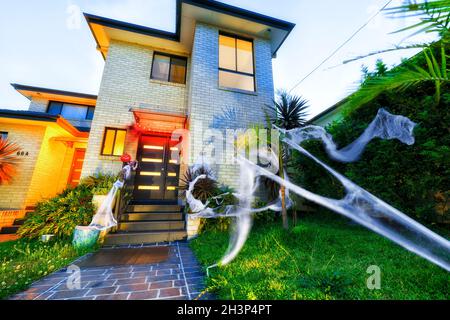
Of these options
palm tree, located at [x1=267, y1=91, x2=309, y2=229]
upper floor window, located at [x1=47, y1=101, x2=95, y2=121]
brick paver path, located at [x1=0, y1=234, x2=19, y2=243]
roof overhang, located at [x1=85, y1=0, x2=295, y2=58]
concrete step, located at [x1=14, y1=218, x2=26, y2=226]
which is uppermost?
roof overhang, located at [x1=85, y1=0, x2=295, y2=58]

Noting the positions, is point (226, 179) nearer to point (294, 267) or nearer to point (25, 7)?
point (294, 267)

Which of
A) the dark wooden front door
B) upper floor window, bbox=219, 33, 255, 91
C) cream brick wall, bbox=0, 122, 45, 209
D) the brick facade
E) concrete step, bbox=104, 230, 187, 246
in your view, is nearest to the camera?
concrete step, bbox=104, 230, 187, 246

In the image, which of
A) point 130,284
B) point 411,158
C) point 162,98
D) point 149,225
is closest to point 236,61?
point 162,98

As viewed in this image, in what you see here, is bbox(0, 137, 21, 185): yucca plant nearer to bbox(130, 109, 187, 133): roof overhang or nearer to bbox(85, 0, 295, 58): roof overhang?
bbox(130, 109, 187, 133): roof overhang

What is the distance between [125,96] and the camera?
7094 mm

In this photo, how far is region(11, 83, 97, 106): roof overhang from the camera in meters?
10.2

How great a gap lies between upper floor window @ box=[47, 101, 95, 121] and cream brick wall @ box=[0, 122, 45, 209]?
3194 mm

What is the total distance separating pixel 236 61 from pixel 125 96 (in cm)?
469

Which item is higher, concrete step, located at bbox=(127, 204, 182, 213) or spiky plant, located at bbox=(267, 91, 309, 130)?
spiky plant, located at bbox=(267, 91, 309, 130)

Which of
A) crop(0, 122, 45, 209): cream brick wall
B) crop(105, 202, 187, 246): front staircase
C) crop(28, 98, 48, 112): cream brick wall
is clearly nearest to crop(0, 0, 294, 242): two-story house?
crop(0, 122, 45, 209): cream brick wall

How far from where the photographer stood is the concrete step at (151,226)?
4.90 meters

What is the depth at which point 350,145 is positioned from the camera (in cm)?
527

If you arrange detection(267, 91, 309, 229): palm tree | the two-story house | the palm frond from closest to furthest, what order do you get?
1. the palm frond
2. detection(267, 91, 309, 229): palm tree
3. the two-story house
